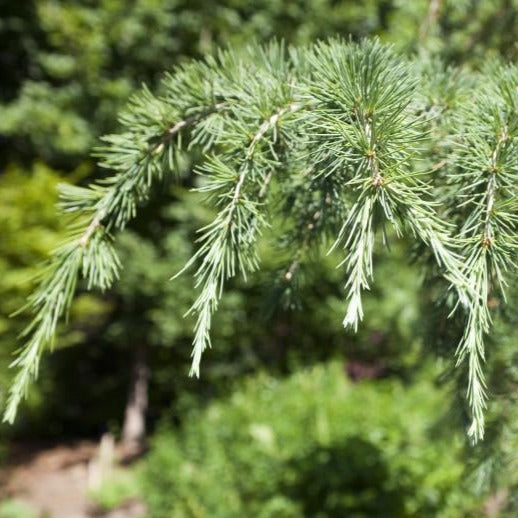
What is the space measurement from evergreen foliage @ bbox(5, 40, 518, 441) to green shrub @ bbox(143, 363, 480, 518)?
198 cm

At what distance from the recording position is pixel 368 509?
3270mm

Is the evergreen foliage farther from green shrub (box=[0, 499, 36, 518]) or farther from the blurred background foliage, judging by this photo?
green shrub (box=[0, 499, 36, 518])

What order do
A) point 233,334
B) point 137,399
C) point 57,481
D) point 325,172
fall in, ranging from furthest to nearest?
1. point 137,399
2. point 233,334
3. point 57,481
4. point 325,172

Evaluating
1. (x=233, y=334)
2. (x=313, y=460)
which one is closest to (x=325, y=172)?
(x=313, y=460)

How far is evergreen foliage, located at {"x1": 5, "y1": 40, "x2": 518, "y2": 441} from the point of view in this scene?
0.99 meters

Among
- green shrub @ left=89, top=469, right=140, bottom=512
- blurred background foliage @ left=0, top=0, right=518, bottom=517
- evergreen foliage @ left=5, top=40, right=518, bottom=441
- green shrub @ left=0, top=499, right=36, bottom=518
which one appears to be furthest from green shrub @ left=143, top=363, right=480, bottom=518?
evergreen foliage @ left=5, top=40, right=518, bottom=441

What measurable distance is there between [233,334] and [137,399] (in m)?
1.62

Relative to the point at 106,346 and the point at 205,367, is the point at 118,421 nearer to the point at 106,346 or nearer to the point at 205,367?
the point at 106,346

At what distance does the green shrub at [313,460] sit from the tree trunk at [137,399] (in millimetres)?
2485

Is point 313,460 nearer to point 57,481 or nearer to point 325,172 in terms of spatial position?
point 325,172

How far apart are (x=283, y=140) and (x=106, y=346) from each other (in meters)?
7.59

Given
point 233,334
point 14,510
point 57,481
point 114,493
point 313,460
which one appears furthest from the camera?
point 233,334

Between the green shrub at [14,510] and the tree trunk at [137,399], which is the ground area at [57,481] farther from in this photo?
the tree trunk at [137,399]

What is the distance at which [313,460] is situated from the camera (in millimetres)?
3559
